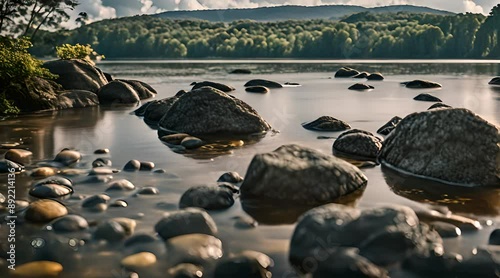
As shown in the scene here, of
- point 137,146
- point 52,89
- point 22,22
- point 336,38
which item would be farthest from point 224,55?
point 137,146

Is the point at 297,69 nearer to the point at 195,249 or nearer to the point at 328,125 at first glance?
the point at 328,125

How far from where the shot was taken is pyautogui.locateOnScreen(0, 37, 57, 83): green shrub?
15797mm

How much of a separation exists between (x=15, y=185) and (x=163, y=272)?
372 centimetres

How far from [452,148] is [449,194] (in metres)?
1.18

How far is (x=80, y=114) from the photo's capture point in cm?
1698

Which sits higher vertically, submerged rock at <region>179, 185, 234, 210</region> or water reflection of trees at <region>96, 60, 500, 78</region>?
submerged rock at <region>179, 185, 234, 210</region>

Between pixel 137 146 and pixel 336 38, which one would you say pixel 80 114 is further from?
pixel 336 38

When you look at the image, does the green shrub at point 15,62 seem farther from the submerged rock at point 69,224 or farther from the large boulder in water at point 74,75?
the submerged rock at point 69,224

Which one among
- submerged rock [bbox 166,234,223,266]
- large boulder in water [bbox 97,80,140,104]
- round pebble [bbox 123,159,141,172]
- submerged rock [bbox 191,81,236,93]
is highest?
submerged rock [bbox 166,234,223,266]

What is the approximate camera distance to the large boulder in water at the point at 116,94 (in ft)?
69.8

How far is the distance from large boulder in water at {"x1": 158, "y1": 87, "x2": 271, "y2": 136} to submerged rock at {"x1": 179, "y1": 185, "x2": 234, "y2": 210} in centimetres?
573

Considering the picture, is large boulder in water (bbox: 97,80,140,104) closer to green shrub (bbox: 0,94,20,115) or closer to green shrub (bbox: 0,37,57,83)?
green shrub (bbox: 0,37,57,83)

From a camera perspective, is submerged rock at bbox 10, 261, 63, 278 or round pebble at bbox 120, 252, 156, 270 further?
round pebble at bbox 120, 252, 156, 270

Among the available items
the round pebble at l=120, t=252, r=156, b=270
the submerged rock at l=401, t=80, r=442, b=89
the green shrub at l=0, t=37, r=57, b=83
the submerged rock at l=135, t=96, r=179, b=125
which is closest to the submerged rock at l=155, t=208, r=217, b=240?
the round pebble at l=120, t=252, r=156, b=270
